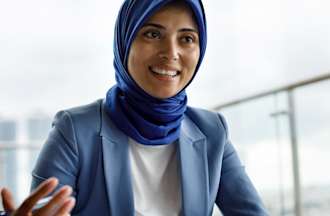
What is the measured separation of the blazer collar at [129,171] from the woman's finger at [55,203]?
0.31 m

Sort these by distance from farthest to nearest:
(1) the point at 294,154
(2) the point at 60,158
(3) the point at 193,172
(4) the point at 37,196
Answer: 1. (1) the point at 294,154
2. (3) the point at 193,172
3. (2) the point at 60,158
4. (4) the point at 37,196

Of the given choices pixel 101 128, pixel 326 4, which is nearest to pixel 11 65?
pixel 326 4

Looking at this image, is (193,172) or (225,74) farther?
(225,74)

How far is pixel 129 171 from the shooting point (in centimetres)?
→ 109

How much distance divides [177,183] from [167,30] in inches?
13.4

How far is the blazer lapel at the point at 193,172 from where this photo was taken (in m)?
1.11

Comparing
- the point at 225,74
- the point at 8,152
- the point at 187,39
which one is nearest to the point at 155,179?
the point at 187,39

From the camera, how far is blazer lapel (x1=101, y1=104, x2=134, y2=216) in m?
1.06

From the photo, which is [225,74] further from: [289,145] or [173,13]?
[173,13]

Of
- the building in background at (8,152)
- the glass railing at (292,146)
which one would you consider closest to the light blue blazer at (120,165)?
the glass railing at (292,146)

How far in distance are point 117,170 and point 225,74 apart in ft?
9.91

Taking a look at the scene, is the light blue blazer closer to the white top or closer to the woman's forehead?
the white top

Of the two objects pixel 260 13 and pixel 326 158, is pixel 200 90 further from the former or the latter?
pixel 326 158

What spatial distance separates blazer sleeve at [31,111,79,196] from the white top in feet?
0.47
